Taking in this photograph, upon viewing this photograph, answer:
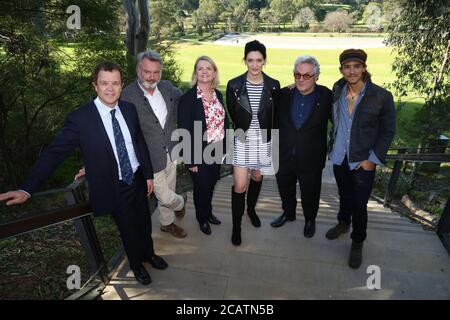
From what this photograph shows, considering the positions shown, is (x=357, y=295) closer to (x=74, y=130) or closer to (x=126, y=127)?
(x=126, y=127)

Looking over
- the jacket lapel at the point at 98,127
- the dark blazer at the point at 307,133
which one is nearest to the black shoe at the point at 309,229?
the dark blazer at the point at 307,133

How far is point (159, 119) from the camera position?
→ 9.23 ft

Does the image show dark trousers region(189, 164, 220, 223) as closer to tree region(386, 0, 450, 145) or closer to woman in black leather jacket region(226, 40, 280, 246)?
woman in black leather jacket region(226, 40, 280, 246)

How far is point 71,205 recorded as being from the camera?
2.10 meters

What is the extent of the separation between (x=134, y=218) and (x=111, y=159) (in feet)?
1.68

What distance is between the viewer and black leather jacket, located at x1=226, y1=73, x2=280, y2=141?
282 cm

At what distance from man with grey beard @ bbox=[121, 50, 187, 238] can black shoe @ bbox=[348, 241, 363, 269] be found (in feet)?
4.86

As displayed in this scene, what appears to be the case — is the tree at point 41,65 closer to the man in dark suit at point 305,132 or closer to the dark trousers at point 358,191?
the man in dark suit at point 305,132

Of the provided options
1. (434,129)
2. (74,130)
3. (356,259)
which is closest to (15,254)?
(74,130)

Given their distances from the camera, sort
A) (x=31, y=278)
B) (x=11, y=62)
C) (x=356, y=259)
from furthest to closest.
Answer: (x=11, y=62), (x=31, y=278), (x=356, y=259)

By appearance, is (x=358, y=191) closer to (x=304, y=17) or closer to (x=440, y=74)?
(x=440, y=74)

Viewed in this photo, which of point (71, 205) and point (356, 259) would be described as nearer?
point (71, 205)

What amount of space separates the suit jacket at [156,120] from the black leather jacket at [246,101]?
498 millimetres
